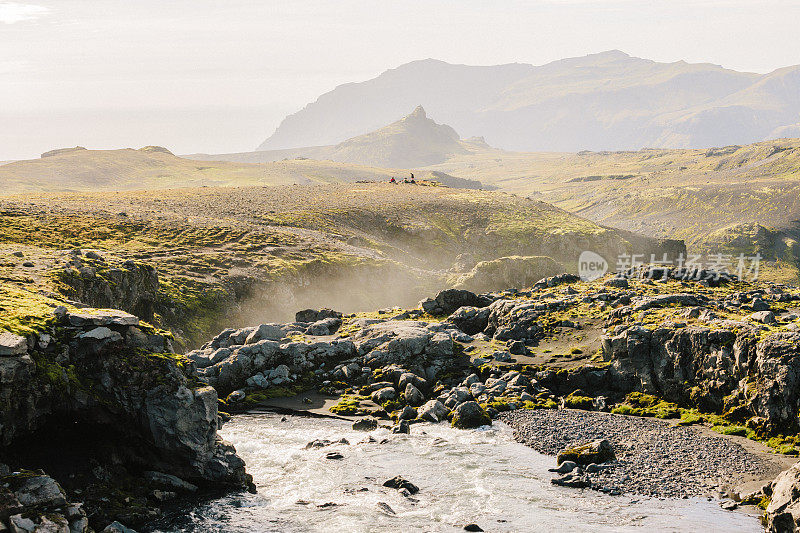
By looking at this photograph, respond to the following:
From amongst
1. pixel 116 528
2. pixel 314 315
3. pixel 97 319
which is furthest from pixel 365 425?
pixel 314 315

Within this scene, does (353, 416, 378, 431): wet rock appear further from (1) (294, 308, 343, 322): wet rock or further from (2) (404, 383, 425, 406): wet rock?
(1) (294, 308, 343, 322): wet rock

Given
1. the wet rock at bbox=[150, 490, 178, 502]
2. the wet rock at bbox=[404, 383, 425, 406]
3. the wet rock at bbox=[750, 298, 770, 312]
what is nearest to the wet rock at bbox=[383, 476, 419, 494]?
the wet rock at bbox=[150, 490, 178, 502]

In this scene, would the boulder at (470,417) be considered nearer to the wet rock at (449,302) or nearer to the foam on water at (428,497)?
the foam on water at (428,497)

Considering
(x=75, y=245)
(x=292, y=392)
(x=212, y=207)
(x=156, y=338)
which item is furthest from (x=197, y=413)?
(x=212, y=207)

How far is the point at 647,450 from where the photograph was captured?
45094mm

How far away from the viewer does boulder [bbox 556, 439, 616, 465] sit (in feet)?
142

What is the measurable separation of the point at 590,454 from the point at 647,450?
16.0ft

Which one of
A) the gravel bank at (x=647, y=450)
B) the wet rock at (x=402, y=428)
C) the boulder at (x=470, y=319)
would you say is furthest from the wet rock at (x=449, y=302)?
the wet rock at (x=402, y=428)

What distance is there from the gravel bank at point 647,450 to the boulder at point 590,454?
2.52 feet

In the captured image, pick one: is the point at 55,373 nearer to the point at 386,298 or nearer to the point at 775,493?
the point at 775,493

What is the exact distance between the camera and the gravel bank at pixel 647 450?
130ft

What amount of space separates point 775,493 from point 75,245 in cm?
9508

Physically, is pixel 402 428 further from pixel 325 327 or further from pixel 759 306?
pixel 759 306

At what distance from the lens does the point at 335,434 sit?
51.5 meters
